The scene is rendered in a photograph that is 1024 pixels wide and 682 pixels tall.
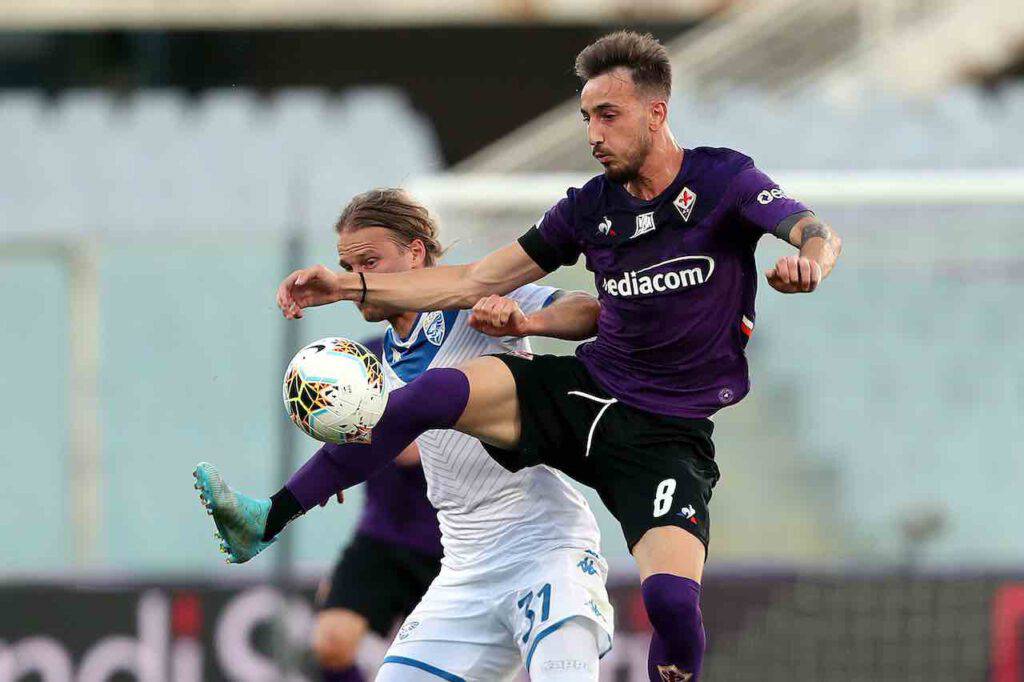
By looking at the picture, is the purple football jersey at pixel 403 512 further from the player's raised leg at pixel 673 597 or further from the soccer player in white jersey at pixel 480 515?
the player's raised leg at pixel 673 597

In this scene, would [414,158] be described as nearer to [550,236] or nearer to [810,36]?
[810,36]

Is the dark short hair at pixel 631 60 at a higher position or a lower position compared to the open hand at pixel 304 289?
higher

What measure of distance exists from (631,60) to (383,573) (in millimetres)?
2814

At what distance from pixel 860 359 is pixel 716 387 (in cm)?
A: 343

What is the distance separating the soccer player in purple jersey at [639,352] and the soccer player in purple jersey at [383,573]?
2.01 meters

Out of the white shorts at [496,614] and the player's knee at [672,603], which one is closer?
the player's knee at [672,603]

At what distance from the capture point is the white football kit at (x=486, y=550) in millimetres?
4336

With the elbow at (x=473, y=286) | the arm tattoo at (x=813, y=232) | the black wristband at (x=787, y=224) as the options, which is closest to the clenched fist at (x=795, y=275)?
the arm tattoo at (x=813, y=232)

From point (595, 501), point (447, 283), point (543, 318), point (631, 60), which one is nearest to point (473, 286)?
point (447, 283)

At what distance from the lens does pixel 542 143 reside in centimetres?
1068

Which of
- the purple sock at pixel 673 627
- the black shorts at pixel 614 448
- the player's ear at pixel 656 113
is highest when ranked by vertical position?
the player's ear at pixel 656 113

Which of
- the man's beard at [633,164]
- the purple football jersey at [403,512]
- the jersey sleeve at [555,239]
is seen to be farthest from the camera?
the purple football jersey at [403,512]

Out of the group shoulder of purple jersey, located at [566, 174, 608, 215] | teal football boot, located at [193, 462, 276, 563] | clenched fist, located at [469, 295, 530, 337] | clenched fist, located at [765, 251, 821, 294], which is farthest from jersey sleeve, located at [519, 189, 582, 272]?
teal football boot, located at [193, 462, 276, 563]

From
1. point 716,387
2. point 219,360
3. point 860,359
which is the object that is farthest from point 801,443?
point 716,387
